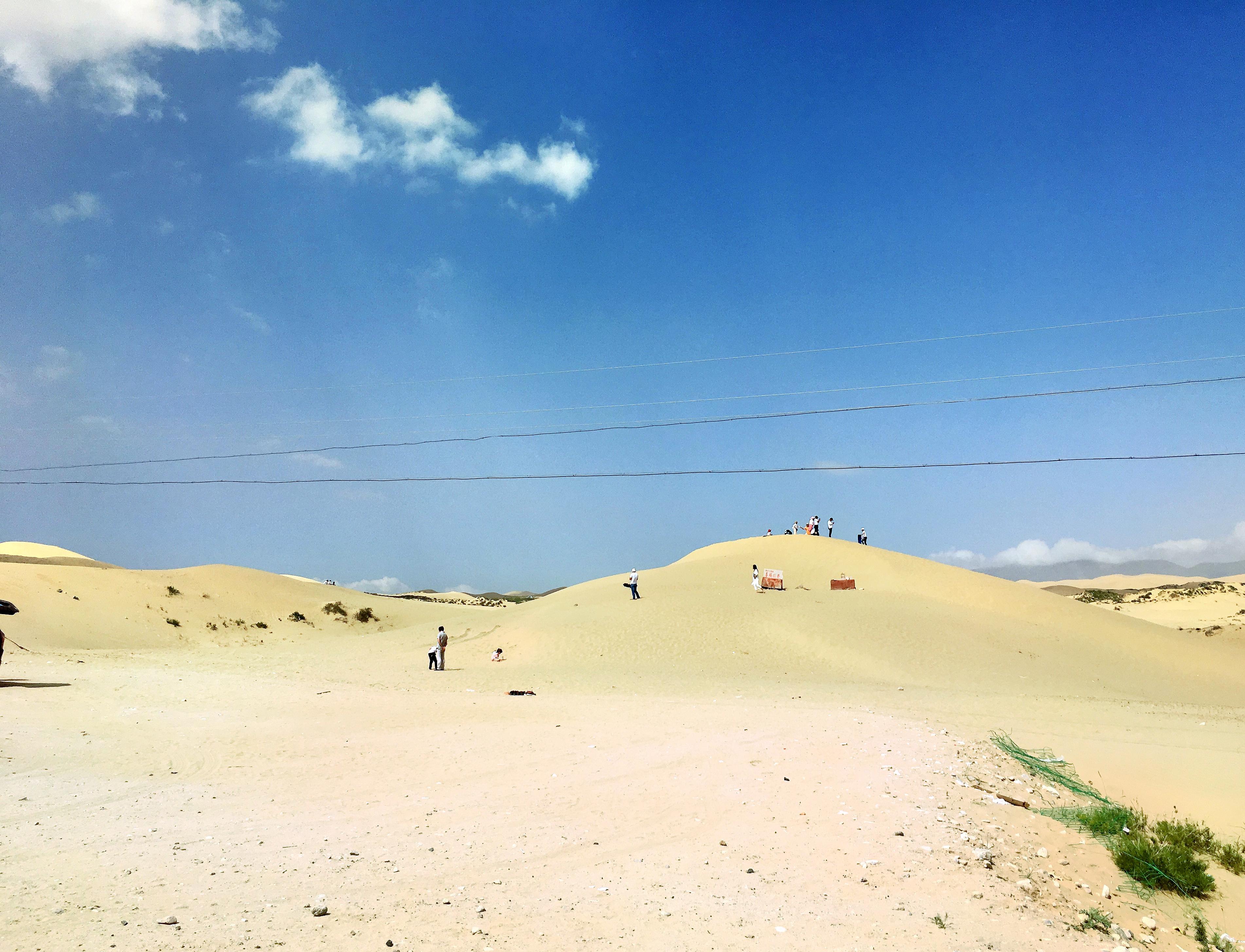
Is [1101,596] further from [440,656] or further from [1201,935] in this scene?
[1201,935]

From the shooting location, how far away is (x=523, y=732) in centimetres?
1564

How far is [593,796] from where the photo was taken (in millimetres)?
11297

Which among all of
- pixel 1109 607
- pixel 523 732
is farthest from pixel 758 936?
pixel 1109 607

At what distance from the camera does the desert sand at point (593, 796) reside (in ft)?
23.3

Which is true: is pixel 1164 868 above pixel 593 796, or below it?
below

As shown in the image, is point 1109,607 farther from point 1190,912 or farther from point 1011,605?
point 1190,912

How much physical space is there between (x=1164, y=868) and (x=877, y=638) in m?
21.9

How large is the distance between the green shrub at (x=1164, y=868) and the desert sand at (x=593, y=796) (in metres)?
0.21

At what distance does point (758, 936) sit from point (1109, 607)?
225ft

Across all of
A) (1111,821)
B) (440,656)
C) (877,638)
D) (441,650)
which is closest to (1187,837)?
(1111,821)

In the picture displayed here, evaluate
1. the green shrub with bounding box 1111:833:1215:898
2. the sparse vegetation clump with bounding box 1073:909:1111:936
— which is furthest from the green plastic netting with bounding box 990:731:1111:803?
the sparse vegetation clump with bounding box 1073:909:1111:936

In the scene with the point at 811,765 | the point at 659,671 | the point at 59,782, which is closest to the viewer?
the point at 59,782

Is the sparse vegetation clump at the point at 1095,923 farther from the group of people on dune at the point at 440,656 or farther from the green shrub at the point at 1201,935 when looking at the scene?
the group of people on dune at the point at 440,656

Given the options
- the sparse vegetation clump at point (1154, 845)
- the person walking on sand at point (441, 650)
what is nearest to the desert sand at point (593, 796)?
the sparse vegetation clump at point (1154, 845)
